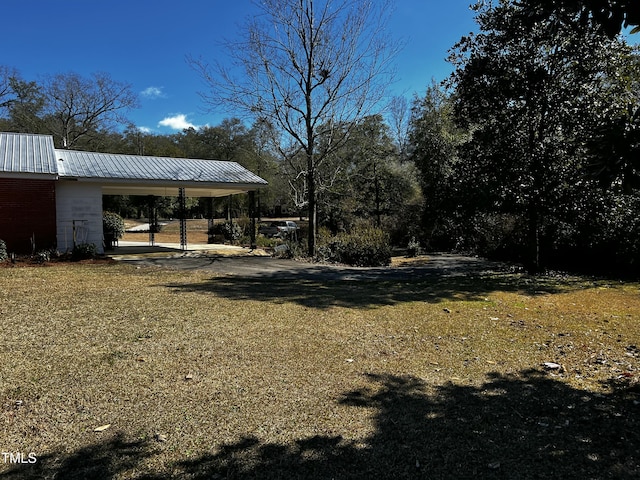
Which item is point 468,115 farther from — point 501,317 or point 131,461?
point 131,461

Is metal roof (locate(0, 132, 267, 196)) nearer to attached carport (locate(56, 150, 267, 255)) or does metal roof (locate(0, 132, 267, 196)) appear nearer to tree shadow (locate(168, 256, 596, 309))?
attached carport (locate(56, 150, 267, 255))

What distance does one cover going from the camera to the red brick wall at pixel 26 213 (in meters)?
11.8

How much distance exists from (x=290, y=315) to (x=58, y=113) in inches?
1465

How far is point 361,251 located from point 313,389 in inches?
404

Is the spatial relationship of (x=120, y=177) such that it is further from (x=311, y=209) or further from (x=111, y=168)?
(x=311, y=209)

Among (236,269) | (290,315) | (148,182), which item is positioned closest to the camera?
(290,315)

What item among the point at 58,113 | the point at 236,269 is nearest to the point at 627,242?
the point at 236,269

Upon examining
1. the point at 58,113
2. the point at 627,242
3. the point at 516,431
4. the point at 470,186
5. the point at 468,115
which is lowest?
the point at 516,431

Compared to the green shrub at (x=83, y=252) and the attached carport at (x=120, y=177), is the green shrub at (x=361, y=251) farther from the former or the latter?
the green shrub at (x=83, y=252)

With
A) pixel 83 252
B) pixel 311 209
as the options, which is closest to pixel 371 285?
pixel 311 209

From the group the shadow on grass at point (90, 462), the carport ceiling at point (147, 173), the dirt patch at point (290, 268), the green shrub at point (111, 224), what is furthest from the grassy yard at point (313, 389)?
the green shrub at point (111, 224)

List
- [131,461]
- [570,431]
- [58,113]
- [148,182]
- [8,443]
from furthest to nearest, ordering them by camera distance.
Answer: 1. [58,113]
2. [148,182]
3. [570,431]
4. [8,443]
5. [131,461]

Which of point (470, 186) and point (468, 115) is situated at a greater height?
point (468, 115)

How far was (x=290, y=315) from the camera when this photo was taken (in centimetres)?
623
